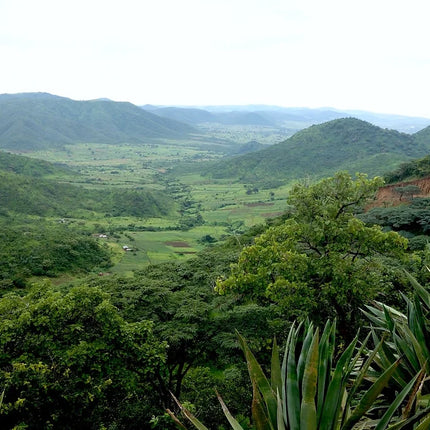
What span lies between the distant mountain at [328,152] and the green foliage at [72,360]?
319 ft

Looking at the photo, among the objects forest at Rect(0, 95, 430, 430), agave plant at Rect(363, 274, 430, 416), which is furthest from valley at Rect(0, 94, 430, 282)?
agave plant at Rect(363, 274, 430, 416)

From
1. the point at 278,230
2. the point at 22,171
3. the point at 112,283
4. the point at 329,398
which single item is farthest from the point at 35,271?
the point at 22,171

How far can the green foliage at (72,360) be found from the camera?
25.6 ft

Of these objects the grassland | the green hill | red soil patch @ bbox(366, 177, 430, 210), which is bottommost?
the grassland

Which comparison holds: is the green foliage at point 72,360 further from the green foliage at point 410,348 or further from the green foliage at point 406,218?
the green foliage at point 406,218

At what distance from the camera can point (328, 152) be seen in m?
119

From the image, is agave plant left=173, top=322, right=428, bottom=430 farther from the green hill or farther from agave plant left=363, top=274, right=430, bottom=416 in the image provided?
the green hill

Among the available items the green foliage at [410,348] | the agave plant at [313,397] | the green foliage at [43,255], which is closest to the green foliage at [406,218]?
the green foliage at [410,348]

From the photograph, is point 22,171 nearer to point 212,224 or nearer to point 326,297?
point 212,224

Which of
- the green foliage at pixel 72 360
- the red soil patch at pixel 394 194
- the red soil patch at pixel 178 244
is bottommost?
the red soil patch at pixel 178 244

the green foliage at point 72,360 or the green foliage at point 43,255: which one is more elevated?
the green foliage at point 72,360

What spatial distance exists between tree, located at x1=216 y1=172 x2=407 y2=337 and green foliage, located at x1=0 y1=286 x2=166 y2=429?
283cm

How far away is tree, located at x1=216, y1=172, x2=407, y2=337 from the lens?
29.3 ft

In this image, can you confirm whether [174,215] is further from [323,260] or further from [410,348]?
[410,348]
